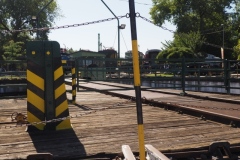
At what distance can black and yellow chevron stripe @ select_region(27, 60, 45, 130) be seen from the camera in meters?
4.82

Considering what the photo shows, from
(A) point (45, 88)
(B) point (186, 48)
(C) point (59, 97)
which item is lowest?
(C) point (59, 97)

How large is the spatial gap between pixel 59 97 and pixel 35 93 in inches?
14.8

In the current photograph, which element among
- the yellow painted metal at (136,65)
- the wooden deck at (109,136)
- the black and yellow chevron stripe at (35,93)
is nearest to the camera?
the yellow painted metal at (136,65)

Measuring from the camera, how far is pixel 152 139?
13.4ft

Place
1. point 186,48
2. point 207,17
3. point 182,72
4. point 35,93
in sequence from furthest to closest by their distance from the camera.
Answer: point 207,17, point 186,48, point 182,72, point 35,93

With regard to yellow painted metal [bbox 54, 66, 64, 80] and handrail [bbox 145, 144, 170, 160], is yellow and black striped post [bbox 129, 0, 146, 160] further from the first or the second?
yellow painted metal [bbox 54, 66, 64, 80]

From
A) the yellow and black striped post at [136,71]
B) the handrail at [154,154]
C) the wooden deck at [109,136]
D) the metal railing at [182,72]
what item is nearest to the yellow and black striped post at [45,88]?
the wooden deck at [109,136]

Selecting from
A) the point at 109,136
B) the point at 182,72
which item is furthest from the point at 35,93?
the point at 182,72

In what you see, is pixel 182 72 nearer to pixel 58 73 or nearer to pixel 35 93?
pixel 58 73

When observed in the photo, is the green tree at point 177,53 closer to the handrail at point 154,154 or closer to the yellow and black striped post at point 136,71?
the handrail at point 154,154

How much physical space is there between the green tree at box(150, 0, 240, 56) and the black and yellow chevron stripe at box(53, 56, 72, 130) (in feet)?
174

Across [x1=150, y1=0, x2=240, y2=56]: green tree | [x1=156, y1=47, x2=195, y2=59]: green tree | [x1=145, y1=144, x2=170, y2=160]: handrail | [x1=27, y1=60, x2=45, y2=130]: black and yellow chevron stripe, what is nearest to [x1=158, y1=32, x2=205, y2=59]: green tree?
[x1=156, y1=47, x2=195, y2=59]: green tree

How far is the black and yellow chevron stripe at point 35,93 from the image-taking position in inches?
190

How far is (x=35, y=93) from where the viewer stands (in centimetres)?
484
